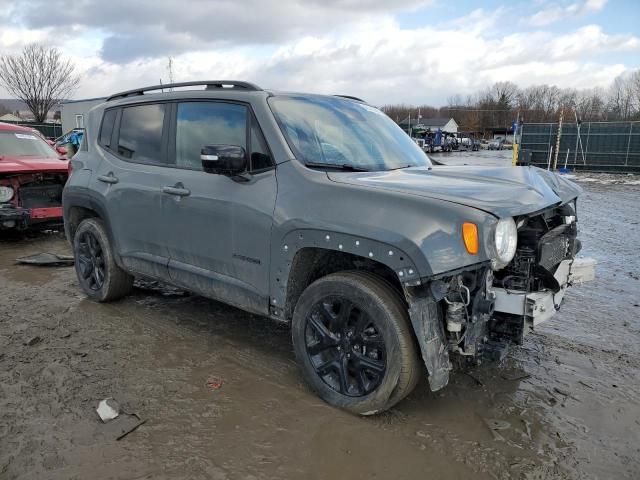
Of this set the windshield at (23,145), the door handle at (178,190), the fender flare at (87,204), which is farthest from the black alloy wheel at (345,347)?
the windshield at (23,145)

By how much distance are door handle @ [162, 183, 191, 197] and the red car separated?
4.92 metres

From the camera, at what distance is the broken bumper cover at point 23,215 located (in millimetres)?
7543

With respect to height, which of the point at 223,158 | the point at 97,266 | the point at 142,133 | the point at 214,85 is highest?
the point at 214,85

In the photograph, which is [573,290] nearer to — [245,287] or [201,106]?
[245,287]

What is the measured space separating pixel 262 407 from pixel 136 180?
2.22m

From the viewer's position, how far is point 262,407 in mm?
3215

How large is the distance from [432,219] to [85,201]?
11.9 ft

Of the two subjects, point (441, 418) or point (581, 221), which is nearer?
point (441, 418)

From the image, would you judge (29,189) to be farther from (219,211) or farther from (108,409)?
(108,409)

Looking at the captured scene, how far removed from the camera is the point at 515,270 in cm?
303

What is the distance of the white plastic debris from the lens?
3.05 m

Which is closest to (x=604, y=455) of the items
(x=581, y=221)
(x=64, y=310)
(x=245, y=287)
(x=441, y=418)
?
(x=441, y=418)

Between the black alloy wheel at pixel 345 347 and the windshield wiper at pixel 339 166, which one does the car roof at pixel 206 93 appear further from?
the black alloy wheel at pixel 345 347

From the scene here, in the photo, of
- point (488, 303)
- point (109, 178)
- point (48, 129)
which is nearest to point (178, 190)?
point (109, 178)
